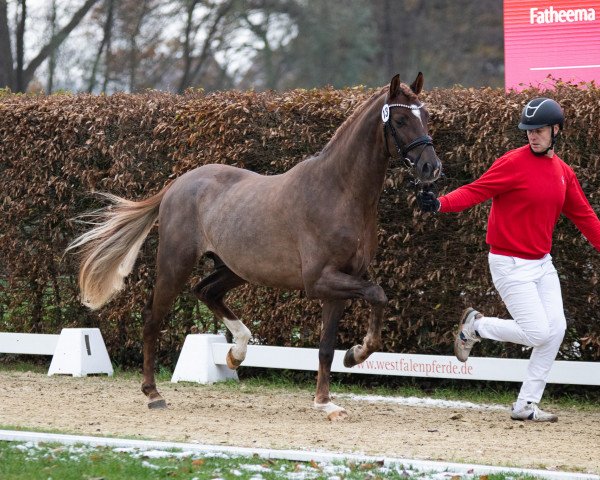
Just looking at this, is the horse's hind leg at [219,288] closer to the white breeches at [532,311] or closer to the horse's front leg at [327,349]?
the horse's front leg at [327,349]

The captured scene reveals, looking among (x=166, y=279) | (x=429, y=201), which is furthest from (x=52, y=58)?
(x=429, y=201)

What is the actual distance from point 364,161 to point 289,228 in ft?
2.42

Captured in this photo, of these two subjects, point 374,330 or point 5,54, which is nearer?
point 374,330

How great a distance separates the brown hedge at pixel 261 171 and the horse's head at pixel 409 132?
1462 mm

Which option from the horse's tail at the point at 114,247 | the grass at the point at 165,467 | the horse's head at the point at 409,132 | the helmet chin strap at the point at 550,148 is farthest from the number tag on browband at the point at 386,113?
the grass at the point at 165,467

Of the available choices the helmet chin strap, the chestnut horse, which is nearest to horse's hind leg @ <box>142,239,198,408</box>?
the chestnut horse

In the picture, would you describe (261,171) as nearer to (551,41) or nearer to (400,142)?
(400,142)

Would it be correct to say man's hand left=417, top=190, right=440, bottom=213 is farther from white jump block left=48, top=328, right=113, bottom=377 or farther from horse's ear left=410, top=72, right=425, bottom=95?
white jump block left=48, top=328, right=113, bottom=377

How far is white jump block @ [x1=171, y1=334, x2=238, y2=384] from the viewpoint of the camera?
29.8ft

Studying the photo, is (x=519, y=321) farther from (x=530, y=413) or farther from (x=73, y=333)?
(x=73, y=333)

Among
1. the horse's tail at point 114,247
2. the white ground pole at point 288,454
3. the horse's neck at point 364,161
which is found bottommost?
the white ground pole at point 288,454

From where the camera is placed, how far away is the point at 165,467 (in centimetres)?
516

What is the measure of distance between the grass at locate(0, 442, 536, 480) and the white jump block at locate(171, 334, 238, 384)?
347 cm

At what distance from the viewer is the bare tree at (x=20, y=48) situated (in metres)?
20.8
